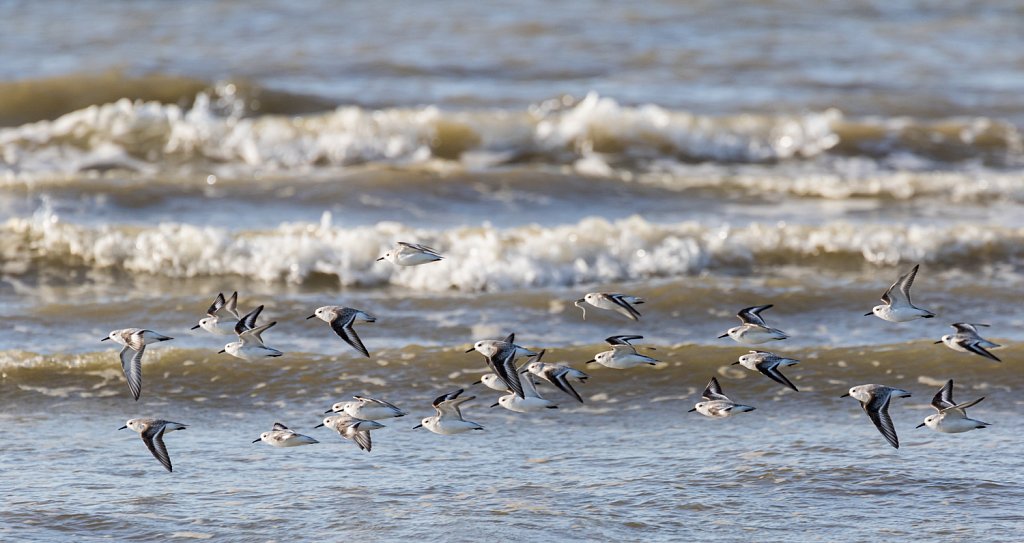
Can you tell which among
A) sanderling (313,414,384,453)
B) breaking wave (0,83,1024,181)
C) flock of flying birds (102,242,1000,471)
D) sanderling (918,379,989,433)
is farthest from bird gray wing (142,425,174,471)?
breaking wave (0,83,1024,181)

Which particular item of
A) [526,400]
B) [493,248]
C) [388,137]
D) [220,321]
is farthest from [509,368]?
[388,137]

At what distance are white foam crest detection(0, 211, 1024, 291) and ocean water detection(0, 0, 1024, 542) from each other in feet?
0.09

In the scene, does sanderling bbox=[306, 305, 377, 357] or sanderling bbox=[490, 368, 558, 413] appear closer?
sanderling bbox=[306, 305, 377, 357]

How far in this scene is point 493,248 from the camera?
9164 millimetres

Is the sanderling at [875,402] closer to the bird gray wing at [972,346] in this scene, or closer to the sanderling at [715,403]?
the bird gray wing at [972,346]

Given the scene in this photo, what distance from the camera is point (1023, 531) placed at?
17.3ft

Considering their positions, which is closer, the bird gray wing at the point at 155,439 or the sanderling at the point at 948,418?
the bird gray wing at the point at 155,439

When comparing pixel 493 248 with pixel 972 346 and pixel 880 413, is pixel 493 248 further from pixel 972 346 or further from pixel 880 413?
pixel 972 346

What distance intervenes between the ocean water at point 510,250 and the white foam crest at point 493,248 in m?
0.03

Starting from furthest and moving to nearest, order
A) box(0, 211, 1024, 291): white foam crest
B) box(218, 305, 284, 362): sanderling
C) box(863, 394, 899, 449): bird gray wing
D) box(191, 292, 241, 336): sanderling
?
1. box(0, 211, 1024, 291): white foam crest
2. box(218, 305, 284, 362): sanderling
3. box(191, 292, 241, 336): sanderling
4. box(863, 394, 899, 449): bird gray wing

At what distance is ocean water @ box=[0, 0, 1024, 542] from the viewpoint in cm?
574

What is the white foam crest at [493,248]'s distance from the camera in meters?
9.21

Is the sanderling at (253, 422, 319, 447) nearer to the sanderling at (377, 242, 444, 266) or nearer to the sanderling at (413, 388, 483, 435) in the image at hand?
the sanderling at (413, 388, 483, 435)

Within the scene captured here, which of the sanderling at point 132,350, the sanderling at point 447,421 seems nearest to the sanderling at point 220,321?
the sanderling at point 132,350
